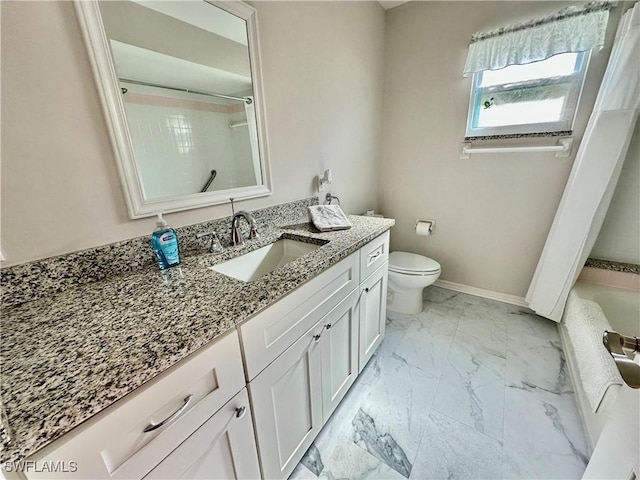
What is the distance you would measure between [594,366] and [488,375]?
467 millimetres

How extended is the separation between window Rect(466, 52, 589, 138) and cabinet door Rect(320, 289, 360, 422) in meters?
1.70

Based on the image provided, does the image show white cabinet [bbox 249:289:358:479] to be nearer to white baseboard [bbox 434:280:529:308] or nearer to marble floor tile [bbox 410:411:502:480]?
marble floor tile [bbox 410:411:502:480]

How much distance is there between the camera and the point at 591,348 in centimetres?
118

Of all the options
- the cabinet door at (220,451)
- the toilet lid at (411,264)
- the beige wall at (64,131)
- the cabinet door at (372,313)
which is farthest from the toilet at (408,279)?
the cabinet door at (220,451)

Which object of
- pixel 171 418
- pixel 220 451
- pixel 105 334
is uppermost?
pixel 105 334

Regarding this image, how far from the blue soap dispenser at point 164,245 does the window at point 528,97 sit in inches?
83.3

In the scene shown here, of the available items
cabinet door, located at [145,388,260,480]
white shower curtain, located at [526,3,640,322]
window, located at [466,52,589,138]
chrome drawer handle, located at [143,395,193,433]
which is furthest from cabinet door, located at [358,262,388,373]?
window, located at [466,52,589,138]

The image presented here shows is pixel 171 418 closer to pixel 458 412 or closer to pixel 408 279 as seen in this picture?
pixel 458 412

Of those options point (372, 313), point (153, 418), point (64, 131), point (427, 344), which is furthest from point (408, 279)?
point (64, 131)

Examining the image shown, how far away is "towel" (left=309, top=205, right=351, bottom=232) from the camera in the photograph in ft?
4.25

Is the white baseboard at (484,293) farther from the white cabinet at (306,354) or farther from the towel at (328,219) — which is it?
the towel at (328,219)

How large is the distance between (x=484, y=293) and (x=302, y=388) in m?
1.94

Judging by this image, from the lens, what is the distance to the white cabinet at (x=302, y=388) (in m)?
0.77

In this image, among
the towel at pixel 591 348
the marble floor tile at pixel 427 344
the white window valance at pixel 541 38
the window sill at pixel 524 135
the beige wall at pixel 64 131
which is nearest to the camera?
the beige wall at pixel 64 131
